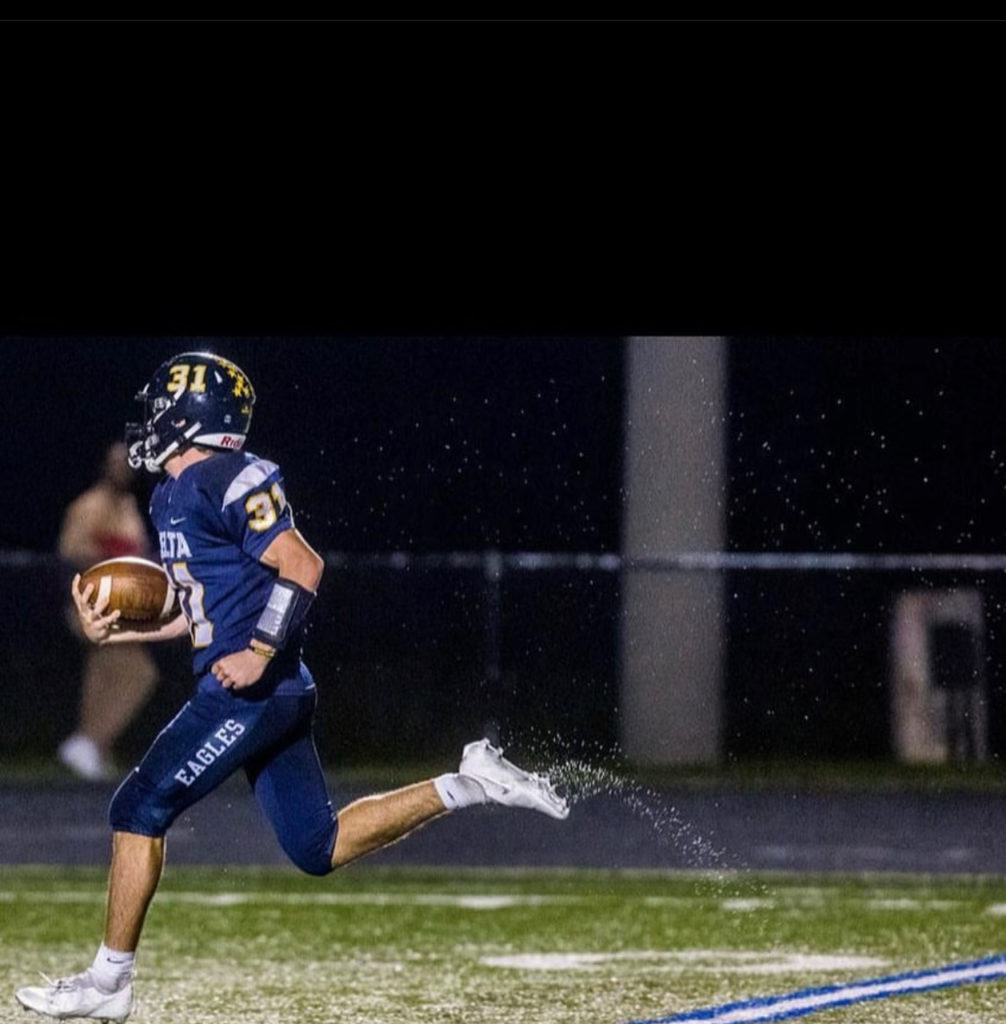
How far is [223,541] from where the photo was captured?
233 inches

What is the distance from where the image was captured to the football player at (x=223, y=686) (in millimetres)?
5797

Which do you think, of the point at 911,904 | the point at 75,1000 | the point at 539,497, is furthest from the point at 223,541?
the point at 539,497

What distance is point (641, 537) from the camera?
46.8ft

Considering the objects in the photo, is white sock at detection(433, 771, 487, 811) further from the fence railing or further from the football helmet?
the fence railing

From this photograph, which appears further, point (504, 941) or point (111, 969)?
point (504, 941)

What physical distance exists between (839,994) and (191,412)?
2.37 metres

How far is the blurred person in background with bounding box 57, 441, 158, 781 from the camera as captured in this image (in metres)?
13.1

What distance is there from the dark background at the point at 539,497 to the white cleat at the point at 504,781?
6470 millimetres

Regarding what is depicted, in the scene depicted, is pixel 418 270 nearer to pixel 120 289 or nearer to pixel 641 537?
pixel 120 289

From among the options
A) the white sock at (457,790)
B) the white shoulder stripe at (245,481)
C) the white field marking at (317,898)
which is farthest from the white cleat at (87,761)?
the white shoulder stripe at (245,481)

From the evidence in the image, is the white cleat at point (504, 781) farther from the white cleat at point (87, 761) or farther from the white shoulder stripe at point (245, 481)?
the white cleat at point (87, 761)

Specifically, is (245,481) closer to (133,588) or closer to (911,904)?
(133,588)

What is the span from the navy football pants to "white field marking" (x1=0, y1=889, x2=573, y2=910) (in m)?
2.80

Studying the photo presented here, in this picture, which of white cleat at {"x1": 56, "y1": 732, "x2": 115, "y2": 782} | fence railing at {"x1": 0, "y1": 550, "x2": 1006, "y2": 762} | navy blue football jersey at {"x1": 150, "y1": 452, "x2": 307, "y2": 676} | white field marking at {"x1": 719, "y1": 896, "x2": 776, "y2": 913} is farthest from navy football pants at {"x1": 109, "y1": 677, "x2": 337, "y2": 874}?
white cleat at {"x1": 56, "y1": 732, "x2": 115, "y2": 782}
